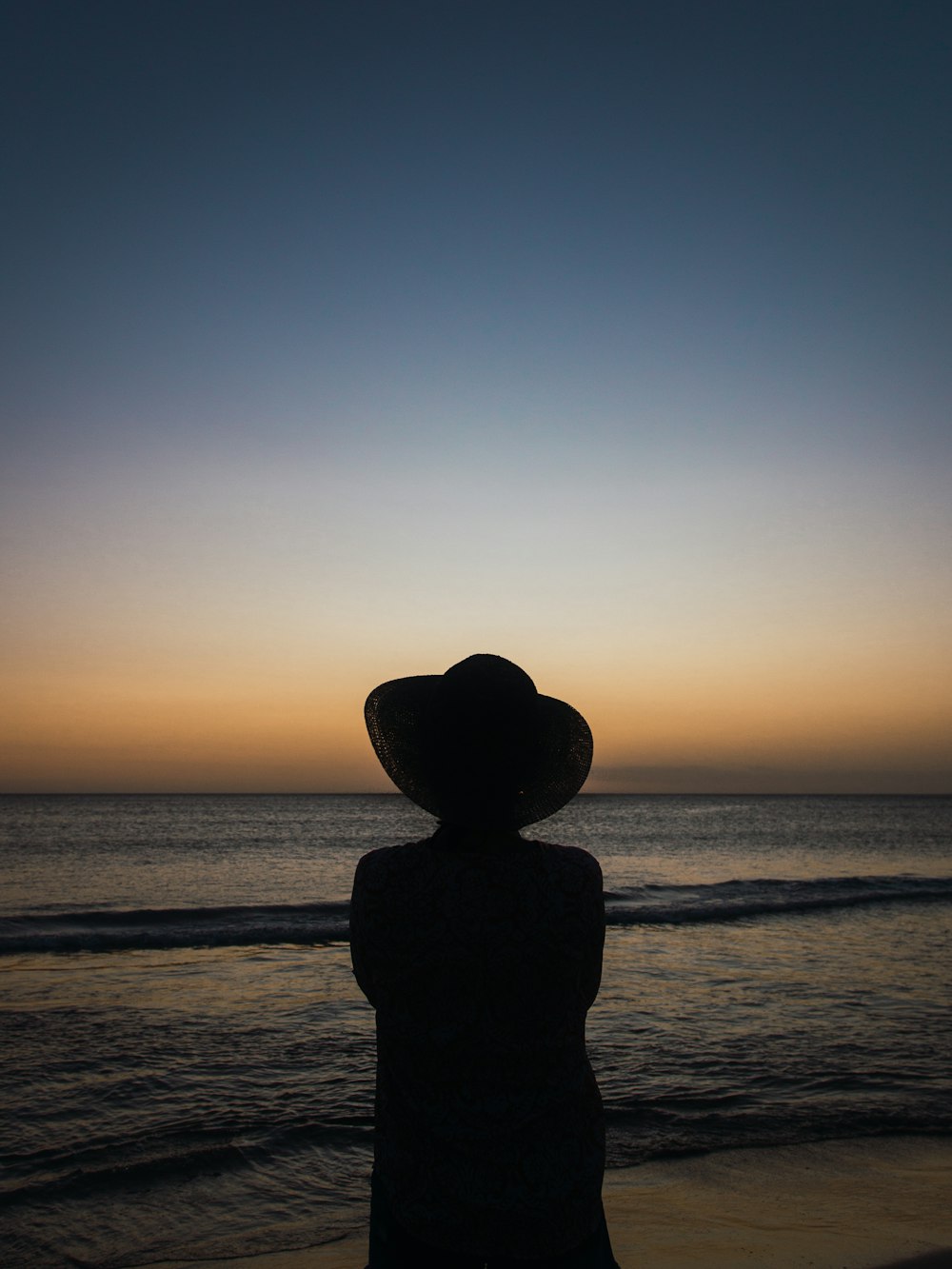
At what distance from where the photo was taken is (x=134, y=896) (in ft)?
77.6

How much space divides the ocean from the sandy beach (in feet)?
0.77

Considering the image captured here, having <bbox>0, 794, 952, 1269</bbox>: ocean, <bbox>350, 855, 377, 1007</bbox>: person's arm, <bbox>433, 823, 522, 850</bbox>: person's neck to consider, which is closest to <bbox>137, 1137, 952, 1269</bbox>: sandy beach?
<bbox>0, 794, 952, 1269</bbox>: ocean

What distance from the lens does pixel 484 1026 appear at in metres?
1.85

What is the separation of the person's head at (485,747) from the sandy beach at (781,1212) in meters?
3.80

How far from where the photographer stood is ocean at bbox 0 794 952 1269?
539cm

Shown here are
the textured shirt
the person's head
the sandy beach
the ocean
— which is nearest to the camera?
the textured shirt

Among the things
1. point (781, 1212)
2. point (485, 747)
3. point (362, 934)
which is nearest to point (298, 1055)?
point (781, 1212)

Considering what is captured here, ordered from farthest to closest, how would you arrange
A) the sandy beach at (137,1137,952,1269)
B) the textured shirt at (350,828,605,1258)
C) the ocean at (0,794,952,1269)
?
the ocean at (0,794,952,1269) < the sandy beach at (137,1137,952,1269) < the textured shirt at (350,828,605,1258)

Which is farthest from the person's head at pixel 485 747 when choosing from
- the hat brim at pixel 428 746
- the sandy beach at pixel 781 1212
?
the sandy beach at pixel 781 1212

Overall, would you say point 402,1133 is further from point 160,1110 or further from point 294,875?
point 294,875

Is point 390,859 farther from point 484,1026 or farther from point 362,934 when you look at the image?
point 484,1026

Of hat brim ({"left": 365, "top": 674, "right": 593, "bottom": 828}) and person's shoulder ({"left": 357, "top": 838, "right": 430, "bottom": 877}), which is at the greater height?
hat brim ({"left": 365, "top": 674, "right": 593, "bottom": 828})

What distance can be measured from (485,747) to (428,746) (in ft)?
0.51

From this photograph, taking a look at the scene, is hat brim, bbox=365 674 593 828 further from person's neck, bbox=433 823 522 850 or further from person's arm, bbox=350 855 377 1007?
person's arm, bbox=350 855 377 1007
